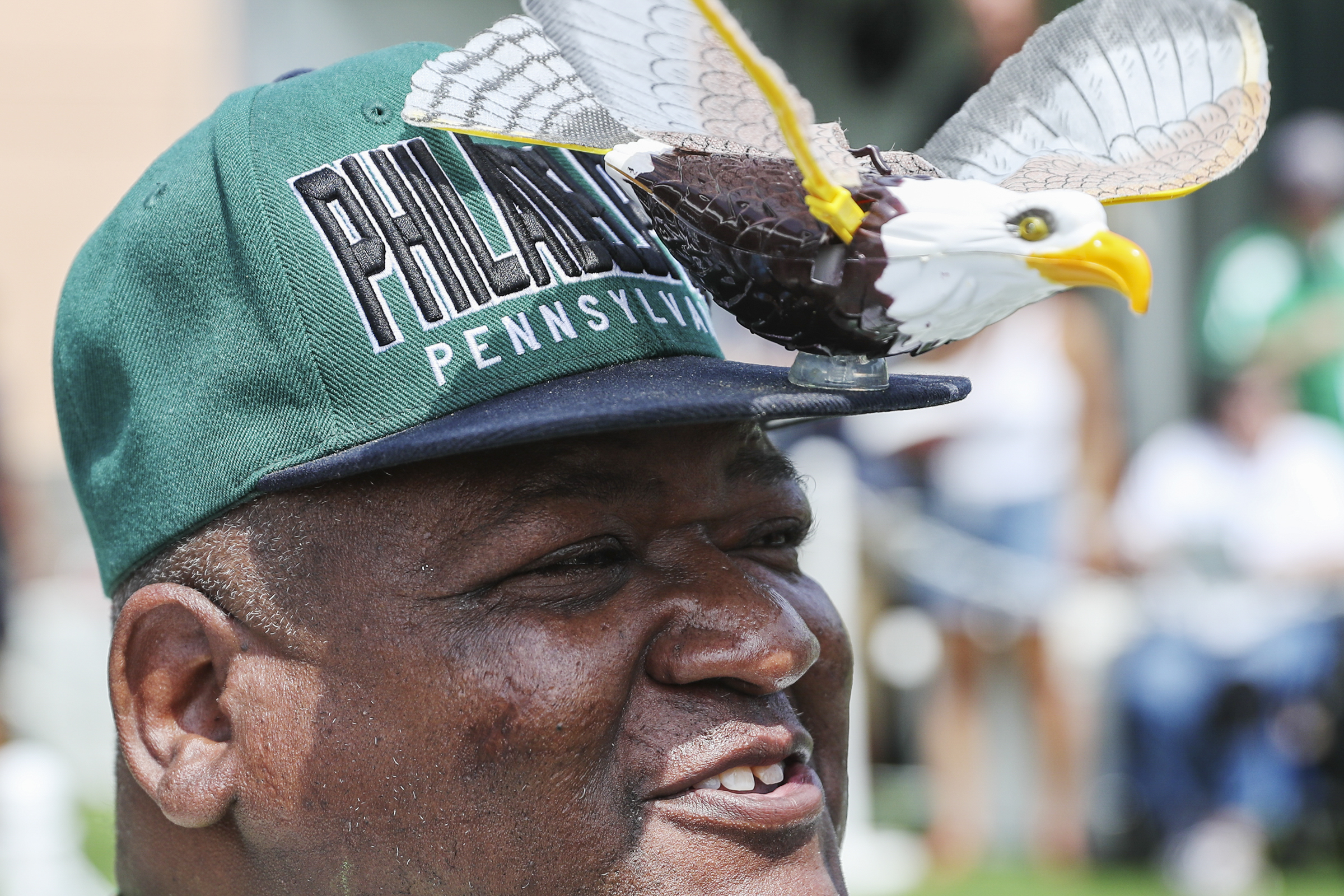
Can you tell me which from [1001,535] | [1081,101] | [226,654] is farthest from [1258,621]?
[226,654]

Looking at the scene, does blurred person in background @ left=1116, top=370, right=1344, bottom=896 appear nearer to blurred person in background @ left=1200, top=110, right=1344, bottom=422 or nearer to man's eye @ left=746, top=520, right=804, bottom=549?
blurred person in background @ left=1200, top=110, right=1344, bottom=422

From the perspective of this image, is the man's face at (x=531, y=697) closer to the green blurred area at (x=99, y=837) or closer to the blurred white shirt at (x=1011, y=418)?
the blurred white shirt at (x=1011, y=418)

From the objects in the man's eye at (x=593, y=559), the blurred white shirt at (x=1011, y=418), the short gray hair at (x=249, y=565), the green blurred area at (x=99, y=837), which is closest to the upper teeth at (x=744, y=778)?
the man's eye at (x=593, y=559)

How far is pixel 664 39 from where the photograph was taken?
1.39 metres

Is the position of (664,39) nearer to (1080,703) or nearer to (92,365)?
(92,365)

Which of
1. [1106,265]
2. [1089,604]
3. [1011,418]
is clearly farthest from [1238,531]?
[1106,265]

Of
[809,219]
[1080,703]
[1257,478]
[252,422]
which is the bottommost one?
[1080,703]

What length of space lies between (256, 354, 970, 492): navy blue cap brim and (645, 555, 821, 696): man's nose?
193mm

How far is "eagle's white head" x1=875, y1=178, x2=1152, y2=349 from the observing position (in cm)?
130

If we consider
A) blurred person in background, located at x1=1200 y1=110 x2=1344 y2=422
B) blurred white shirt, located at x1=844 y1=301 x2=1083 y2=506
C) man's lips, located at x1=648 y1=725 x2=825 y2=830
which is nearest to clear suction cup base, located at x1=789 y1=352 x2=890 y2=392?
man's lips, located at x1=648 y1=725 x2=825 y2=830

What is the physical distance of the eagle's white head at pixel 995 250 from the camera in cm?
130

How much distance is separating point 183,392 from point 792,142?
0.75 metres

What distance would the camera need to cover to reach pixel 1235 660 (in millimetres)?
5777

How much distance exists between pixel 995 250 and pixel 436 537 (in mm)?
641
